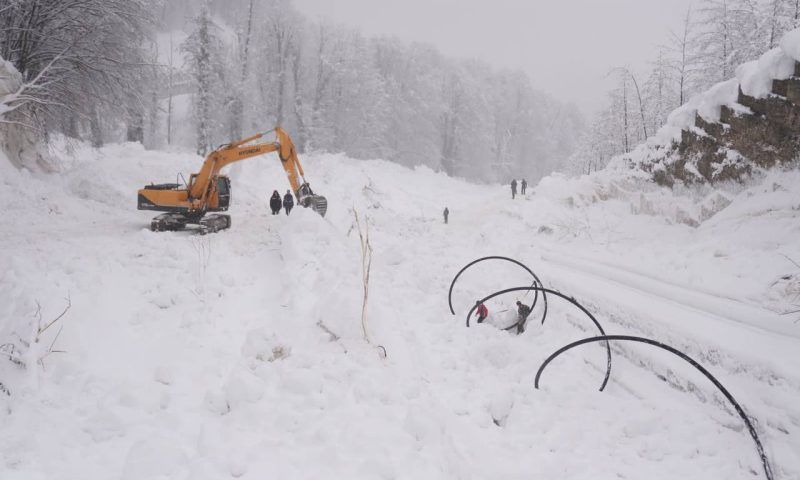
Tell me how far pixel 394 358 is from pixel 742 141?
9129mm

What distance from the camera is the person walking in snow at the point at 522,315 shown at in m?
6.78

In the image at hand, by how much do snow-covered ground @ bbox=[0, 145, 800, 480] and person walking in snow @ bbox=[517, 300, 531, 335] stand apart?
162 mm

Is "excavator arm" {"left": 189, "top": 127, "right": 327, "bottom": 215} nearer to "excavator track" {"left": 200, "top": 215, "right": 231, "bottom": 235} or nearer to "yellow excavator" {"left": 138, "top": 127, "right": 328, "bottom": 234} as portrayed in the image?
"yellow excavator" {"left": 138, "top": 127, "right": 328, "bottom": 234}

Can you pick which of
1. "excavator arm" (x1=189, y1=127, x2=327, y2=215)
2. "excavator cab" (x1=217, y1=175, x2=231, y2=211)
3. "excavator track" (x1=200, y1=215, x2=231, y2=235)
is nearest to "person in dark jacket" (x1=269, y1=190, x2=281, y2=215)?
"excavator cab" (x1=217, y1=175, x2=231, y2=211)

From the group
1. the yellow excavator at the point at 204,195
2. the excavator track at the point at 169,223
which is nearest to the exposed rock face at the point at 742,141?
the yellow excavator at the point at 204,195

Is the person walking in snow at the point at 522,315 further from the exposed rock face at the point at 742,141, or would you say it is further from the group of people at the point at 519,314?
the exposed rock face at the point at 742,141

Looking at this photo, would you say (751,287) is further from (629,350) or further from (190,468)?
(190,468)

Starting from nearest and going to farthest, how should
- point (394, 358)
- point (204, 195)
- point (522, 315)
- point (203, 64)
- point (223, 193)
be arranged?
1. point (394, 358)
2. point (522, 315)
3. point (204, 195)
4. point (223, 193)
5. point (203, 64)

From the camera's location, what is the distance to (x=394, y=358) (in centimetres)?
574

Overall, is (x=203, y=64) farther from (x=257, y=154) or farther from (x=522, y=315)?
(x=522, y=315)

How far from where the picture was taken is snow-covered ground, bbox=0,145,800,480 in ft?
12.5

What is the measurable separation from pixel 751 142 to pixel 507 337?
7137mm

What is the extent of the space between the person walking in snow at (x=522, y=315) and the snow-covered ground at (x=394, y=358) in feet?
0.53

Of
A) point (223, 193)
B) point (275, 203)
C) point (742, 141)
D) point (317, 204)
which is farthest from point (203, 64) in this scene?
point (742, 141)
